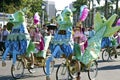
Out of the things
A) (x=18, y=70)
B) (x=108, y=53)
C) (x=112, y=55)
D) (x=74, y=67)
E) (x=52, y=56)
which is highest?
(x=52, y=56)

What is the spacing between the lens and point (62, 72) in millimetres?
11680

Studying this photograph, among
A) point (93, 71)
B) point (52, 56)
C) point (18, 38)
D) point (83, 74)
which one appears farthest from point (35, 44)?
point (52, 56)

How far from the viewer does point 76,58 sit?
463 inches

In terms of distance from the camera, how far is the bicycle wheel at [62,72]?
454 inches

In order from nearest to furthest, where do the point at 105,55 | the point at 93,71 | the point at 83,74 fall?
the point at 93,71
the point at 83,74
the point at 105,55

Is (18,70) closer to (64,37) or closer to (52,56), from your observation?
(52,56)

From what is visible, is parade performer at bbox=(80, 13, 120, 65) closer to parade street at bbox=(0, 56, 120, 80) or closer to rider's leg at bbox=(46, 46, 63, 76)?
rider's leg at bbox=(46, 46, 63, 76)

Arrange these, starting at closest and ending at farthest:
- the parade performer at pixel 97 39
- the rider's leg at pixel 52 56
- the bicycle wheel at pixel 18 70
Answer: the rider's leg at pixel 52 56 → the parade performer at pixel 97 39 → the bicycle wheel at pixel 18 70

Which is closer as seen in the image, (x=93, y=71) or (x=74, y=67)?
(x=74, y=67)

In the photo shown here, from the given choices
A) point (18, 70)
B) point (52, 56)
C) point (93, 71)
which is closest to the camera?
point (52, 56)

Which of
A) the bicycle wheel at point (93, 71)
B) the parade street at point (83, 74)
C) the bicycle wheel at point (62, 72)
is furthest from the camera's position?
the parade street at point (83, 74)

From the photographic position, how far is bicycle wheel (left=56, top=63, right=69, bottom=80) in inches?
454

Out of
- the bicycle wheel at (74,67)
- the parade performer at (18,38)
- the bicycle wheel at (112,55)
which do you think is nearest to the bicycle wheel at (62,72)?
the bicycle wheel at (74,67)

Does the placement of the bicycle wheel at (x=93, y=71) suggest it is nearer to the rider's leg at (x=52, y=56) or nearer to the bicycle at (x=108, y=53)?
the rider's leg at (x=52, y=56)
